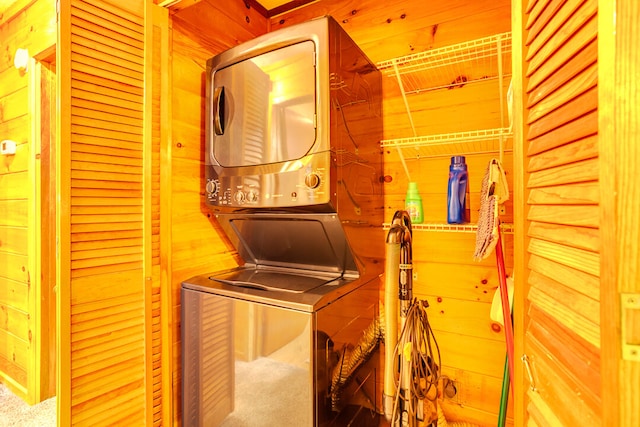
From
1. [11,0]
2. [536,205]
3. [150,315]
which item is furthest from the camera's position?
[11,0]

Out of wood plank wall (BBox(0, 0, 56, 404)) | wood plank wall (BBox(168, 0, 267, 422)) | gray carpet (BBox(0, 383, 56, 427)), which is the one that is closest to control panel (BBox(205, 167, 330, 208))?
wood plank wall (BBox(168, 0, 267, 422))

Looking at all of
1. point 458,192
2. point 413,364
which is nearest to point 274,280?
point 413,364

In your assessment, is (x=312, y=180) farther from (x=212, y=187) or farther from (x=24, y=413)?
(x=24, y=413)

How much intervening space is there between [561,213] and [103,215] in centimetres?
167

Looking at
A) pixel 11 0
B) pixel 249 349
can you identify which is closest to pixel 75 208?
pixel 249 349

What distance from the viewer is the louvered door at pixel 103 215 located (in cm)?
130

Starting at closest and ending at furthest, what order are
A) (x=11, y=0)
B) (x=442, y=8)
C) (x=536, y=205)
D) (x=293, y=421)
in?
(x=536, y=205) < (x=293, y=421) < (x=442, y=8) < (x=11, y=0)

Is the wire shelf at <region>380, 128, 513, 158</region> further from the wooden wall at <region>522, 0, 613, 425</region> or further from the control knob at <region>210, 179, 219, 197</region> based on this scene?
the control knob at <region>210, 179, 219, 197</region>

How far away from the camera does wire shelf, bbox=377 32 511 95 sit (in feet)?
4.83

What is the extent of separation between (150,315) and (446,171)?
172 cm

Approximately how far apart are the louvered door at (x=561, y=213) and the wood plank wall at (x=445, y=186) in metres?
0.86

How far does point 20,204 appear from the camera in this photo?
248cm

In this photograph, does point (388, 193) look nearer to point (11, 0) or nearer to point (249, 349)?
point (249, 349)

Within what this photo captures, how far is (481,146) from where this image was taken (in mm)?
1615
